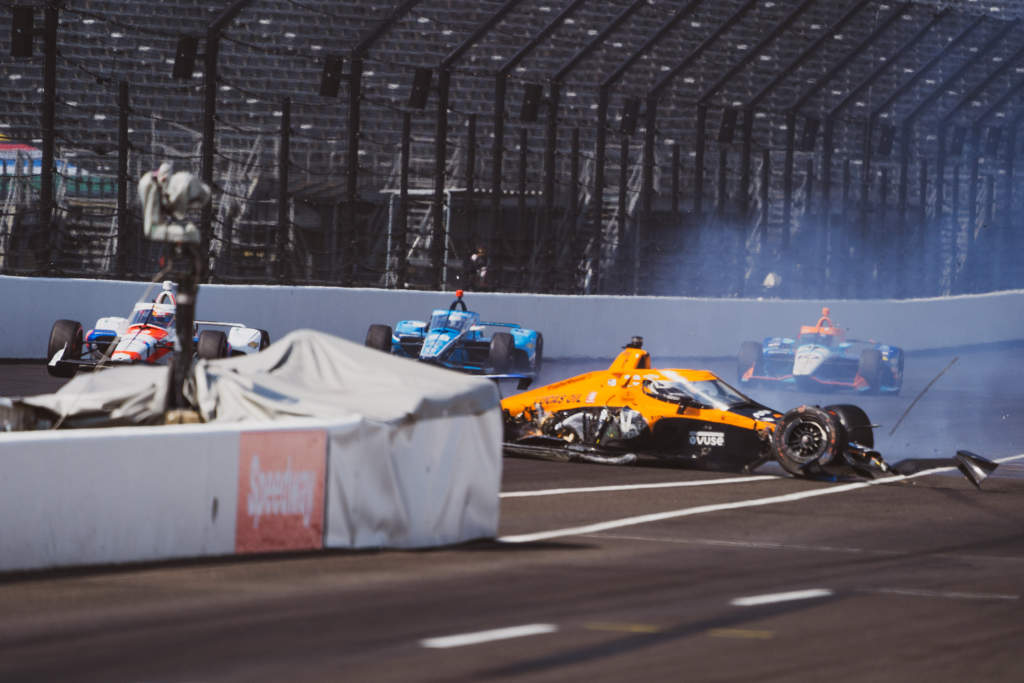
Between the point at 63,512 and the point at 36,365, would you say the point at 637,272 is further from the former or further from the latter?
the point at 63,512

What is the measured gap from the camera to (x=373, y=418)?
30.4 feet

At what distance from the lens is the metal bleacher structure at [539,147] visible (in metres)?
26.8

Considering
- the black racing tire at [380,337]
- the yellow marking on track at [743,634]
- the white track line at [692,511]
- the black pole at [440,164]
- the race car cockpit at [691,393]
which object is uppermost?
the black pole at [440,164]

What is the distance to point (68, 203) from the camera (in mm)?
29297

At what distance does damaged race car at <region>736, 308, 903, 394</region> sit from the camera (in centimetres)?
2433

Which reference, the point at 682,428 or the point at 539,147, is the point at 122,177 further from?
the point at 539,147

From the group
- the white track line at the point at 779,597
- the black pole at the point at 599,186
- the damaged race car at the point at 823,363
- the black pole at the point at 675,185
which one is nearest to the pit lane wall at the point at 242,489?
the white track line at the point at 779,597

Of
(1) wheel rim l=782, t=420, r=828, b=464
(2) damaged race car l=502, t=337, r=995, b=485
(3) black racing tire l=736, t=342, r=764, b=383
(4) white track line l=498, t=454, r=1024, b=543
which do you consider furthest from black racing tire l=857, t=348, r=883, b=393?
(1) wheel rim l=782, t=420, r=828, b=464

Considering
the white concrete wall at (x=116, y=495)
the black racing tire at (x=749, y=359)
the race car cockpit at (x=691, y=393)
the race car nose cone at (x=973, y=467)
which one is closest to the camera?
the white concrete wall at (x=116, y=495)

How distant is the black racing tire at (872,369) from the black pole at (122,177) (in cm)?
1024

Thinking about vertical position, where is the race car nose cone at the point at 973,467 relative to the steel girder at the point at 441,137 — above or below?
below

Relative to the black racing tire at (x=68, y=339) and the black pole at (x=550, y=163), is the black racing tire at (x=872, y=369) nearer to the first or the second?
the black pole at (x=550, y=163)

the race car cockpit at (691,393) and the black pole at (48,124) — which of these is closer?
the race car cockpit at (691,393)

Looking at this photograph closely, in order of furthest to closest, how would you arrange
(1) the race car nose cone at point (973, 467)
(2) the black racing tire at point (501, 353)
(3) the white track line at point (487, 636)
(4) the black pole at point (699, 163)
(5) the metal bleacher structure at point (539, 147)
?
(4) the black pole at point (699, 163) < (5) the metal bleacher structure at point (539, 147) < (2) the black racing tire at point (501, 353) < (1) the race car nose cone at point (973, 467) < (3) the white track line at point (487, 636)
